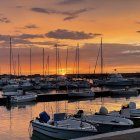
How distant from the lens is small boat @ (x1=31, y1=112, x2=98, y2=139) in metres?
19.3

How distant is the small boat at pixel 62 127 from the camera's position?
1927 cm

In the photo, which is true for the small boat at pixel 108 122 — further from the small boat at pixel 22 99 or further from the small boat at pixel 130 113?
the small boat at pixel 22 99

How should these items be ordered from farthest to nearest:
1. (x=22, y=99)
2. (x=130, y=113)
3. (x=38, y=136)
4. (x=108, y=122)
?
1. (x=22, y=99)
2. (x=130, y=113)
3. (x=38, y=136)
4. (x=108, y=122)

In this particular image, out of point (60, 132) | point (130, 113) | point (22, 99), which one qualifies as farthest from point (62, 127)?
point (22, 99)

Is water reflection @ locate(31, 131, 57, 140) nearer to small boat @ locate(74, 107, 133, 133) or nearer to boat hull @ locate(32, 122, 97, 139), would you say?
boat hull @ locate(32, 122, 97, 139)

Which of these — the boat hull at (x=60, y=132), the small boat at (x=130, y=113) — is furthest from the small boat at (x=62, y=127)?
the small boat at (x=130, y=113)

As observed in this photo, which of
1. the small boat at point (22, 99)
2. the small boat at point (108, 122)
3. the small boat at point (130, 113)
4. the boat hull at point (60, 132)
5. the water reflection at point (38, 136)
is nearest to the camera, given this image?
the boat hull at point (60, 132)

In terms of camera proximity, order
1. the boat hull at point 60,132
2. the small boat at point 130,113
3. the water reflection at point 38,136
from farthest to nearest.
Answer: the small boat at point 130,113
the water reflection at point 38,136
the boat hull at point 60,132

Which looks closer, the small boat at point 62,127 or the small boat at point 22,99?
the small boat at point 62,127

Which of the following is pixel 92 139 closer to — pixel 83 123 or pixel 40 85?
pixel 83 123

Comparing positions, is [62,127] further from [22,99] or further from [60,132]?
[22,99]

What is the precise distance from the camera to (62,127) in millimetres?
19906

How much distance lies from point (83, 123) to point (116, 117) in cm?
258

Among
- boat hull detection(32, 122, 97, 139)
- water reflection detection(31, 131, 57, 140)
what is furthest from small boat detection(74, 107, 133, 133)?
water reflection detection(31, 131, 57, 140)
